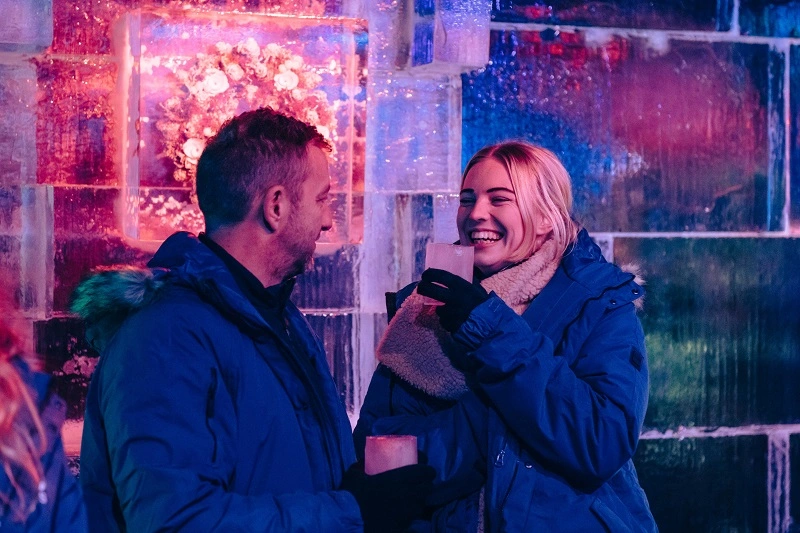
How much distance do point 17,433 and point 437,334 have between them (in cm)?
160

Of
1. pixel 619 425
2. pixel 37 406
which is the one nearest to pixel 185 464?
pixel 37 406

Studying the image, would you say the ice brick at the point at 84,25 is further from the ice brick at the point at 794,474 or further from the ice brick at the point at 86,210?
the ice brick at the point at 794,474

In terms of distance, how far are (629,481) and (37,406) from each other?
5.77ft

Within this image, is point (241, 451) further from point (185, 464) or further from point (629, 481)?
point (629, 481)

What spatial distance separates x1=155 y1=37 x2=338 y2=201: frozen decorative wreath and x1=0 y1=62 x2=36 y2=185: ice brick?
0.54 m

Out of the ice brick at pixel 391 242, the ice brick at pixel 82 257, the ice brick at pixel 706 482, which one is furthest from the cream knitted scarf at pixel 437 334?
the ice brick at pixel 706 482

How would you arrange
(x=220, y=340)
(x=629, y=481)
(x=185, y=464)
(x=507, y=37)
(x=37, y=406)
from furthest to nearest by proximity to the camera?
1. (x=507, y=37)
2. (x=629, y=481)
3. (x=220, y=340)
4. (x=185, y=464)
5. (x=37, y=406)

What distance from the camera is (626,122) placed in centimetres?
457

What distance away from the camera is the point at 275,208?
7.41 feet

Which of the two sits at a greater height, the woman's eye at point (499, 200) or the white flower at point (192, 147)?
the white flower at point (192, 147)

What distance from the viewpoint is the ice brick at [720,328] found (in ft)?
15.2

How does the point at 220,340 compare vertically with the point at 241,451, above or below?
above

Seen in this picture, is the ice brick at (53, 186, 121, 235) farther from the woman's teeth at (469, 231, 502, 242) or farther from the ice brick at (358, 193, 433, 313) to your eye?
the woman's teeth at (469, 231, 502, 242)

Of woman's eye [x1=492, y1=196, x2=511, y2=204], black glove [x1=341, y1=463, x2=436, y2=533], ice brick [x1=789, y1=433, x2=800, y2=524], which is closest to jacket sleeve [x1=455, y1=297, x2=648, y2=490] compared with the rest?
black glove [x1=341, y1=463, x2=436, y2=533]
